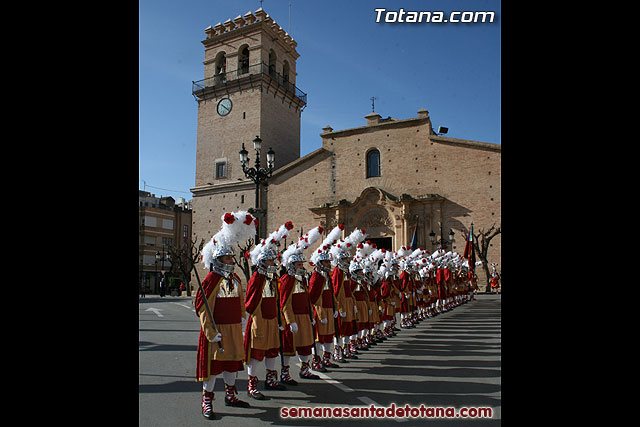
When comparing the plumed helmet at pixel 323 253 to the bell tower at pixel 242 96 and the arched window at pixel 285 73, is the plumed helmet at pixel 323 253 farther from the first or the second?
the arched window at pixel 285 73

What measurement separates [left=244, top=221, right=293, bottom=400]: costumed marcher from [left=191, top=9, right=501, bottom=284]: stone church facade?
2560 cm

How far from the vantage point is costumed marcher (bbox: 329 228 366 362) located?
29.9ft

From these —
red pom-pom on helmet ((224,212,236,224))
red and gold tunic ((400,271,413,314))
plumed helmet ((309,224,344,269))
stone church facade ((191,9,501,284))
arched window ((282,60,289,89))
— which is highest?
arched window ((282,60,289,89))

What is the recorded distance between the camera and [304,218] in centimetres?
3722

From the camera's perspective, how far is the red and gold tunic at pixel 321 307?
8109 millimetres

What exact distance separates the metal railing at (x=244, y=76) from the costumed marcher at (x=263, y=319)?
33.8m

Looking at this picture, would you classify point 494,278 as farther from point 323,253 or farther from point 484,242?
point 323,253

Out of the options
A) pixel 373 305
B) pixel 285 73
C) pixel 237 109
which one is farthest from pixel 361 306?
pixel 285 73

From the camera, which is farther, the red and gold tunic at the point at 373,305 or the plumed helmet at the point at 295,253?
the red and gold tunic at the point at 373,305

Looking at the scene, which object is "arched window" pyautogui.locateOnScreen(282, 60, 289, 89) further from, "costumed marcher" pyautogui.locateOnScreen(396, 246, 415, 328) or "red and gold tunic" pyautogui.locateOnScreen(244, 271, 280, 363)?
"red and gold tunic" pyautogui.locateOnScreen(244, 271, 280, 363)

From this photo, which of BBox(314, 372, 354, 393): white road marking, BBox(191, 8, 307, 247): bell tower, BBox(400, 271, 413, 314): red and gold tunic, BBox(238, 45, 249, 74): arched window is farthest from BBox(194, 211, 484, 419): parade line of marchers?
BBox(238, 45, 249, 74): arched window

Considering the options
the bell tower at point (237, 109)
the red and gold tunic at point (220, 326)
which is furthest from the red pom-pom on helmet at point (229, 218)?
the bell tower at point (237, 109)

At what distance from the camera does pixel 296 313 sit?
733cm

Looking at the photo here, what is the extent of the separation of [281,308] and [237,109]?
34.6 metres
